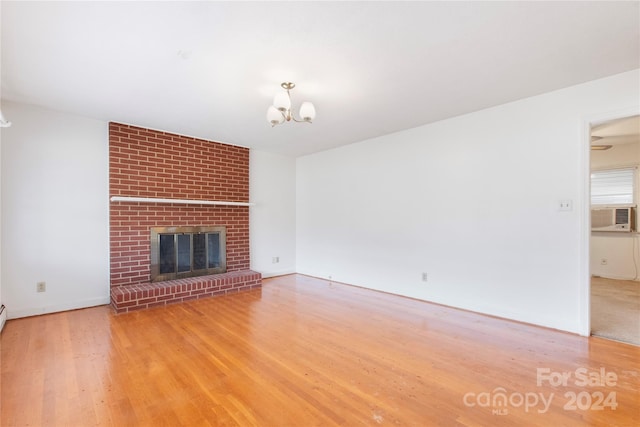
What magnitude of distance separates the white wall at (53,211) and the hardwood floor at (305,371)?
36cm

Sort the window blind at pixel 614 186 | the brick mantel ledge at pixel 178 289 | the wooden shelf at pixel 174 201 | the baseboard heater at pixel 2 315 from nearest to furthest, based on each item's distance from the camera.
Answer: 1. the baseboard heater at pixel 2 315
2. the brick mantel ledge at pixel 178 289
3. the wooden shelf at pixel 174 201
4. the window blind at pixel 614 186

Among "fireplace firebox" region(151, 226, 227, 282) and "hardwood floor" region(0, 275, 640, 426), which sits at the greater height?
"fireplace firebox" region(151, 226, 227, 282)

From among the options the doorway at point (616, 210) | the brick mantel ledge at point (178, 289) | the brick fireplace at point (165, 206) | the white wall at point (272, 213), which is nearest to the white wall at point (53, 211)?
the brick fireplace at point (165, 206)

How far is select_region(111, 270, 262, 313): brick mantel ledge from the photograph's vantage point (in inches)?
140

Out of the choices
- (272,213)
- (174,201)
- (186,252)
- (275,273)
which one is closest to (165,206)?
(174,201)

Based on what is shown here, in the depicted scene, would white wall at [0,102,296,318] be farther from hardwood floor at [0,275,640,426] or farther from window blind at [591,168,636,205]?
window blind at [591,168,636,205]

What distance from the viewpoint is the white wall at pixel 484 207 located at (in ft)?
9.29

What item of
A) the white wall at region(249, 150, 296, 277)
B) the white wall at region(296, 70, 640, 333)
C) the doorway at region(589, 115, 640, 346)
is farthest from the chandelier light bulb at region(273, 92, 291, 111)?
the doorway at region(589, 115, 640, 346)

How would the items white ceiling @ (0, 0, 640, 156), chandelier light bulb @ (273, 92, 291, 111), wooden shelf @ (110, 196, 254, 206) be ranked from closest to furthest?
white ceiling @ (0, 0, 640, 156)
chandelier light bulb @ (273, 92, 291, 111)
wooden shelf @ (110, 196, 254, 206)

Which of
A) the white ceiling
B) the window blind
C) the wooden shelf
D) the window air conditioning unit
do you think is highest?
the white ceiling

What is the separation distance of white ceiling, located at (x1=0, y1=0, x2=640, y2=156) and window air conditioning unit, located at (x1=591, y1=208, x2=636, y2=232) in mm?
4032

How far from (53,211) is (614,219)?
8.67m

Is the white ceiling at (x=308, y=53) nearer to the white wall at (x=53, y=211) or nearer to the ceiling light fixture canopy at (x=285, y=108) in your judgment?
the ceiling light fixture canopy at (x=285, y=108)

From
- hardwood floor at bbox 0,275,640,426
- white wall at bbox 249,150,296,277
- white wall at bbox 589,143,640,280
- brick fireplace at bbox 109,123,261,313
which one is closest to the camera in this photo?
hardwood floor at bbox 0,275,640,426
